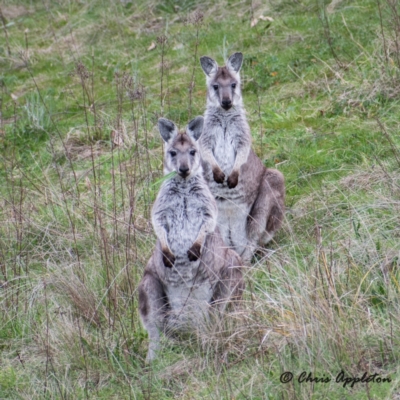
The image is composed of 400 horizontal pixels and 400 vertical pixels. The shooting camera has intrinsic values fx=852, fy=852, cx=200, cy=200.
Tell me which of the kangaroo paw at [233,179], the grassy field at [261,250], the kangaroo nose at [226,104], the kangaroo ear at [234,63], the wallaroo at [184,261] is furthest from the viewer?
the kangaroo ear at [234,63]

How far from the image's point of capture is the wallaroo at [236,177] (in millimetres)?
6816

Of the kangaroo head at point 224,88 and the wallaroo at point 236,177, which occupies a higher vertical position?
the kangaroo head at point 224,88

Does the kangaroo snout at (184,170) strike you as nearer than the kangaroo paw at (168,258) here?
No

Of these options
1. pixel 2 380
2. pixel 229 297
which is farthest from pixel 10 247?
pixel 229 297

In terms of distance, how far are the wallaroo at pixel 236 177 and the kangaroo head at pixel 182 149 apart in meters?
0.97

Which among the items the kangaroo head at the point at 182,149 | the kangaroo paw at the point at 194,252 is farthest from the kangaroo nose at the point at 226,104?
the kangaroo paw at the point at 194,252

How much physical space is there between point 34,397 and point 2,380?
0.40m

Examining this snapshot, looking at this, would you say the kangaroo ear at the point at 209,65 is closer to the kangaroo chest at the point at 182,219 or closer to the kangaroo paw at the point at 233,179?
the kangaroo paw at the point at 233,179

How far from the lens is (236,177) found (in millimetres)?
6777

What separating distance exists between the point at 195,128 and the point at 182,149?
37cm

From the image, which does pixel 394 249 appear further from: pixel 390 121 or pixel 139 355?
pixel 390 121

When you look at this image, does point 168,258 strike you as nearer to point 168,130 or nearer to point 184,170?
point 184,170

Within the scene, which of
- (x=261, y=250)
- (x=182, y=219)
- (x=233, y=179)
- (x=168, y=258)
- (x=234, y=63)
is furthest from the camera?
(x=234, y=63)

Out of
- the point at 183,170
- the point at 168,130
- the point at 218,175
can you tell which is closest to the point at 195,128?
the point at 168,130
